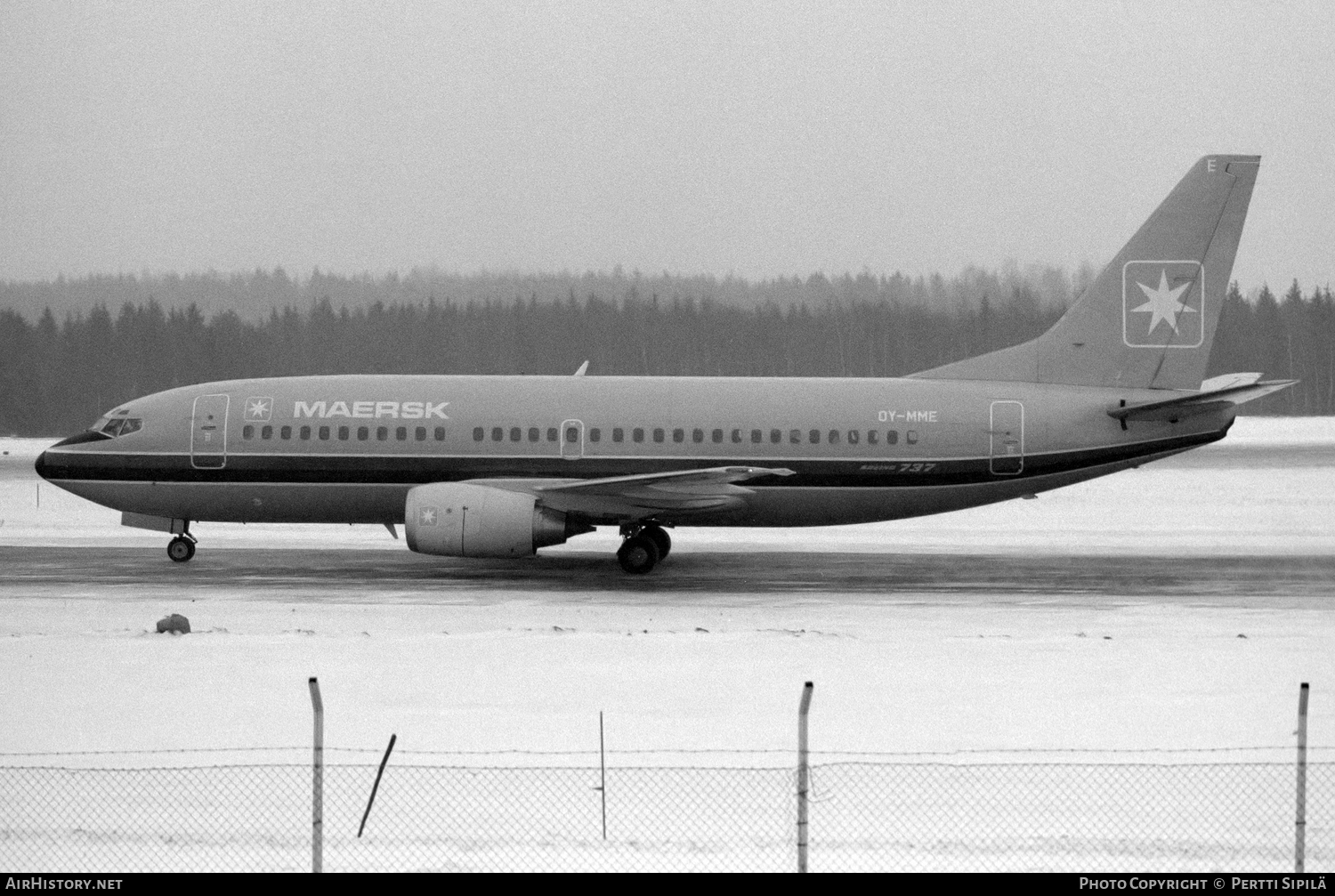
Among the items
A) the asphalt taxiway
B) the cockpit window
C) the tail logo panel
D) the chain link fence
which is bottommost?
the asphalt taxiway

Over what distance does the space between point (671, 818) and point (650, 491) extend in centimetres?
1495

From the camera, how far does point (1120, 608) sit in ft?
72.3

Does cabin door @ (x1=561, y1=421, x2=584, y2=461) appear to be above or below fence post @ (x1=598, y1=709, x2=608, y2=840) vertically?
above

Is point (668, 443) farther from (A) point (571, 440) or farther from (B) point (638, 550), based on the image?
(B) point (638, 550)

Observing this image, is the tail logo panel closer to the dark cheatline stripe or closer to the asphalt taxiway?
the dark cheatline stripe

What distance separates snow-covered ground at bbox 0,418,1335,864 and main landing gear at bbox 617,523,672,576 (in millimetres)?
2640

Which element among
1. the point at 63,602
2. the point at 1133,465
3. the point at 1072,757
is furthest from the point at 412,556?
the point at 1072,757

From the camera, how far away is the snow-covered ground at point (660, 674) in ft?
43.4

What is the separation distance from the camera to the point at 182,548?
27.9 metres

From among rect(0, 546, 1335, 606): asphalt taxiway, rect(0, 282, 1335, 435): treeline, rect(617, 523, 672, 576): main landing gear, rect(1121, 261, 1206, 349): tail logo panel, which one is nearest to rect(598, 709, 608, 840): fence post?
rect(0, 546, 1335, 606): asphalt taxiway

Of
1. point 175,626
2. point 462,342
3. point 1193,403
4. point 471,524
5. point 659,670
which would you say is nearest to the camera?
point 659,670

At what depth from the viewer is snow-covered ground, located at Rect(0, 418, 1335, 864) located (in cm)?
1323

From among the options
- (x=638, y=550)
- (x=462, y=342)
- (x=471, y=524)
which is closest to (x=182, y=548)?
(x=471, y=524)

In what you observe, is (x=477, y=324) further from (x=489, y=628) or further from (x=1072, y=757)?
(x=1072, y=757)
